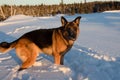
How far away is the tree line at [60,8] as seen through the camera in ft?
123

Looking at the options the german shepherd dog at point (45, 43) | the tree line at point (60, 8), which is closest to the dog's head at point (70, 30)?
the german shepherd dog at point (45, 43)

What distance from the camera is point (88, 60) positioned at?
26.4 feet

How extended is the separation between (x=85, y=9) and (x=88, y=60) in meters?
31.1

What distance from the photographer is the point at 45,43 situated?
7434mm

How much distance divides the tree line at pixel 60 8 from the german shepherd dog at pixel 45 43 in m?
29.8

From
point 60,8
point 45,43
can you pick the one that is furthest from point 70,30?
point 60,8

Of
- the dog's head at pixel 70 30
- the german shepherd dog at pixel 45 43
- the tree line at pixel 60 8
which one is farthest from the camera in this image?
the tree line at pixel 60 8

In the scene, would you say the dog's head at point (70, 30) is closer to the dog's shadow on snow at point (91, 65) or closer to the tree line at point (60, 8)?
the dog's shadow on snow at point (91, 65)

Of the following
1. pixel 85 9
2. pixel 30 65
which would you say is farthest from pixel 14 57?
pixel 85 9

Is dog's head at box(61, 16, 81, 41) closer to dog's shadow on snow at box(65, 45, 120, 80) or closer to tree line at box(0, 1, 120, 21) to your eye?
dog's shadow on snow at box(65, 45, 120, 80)

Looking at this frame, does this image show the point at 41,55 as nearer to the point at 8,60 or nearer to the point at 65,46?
the point at 8,60

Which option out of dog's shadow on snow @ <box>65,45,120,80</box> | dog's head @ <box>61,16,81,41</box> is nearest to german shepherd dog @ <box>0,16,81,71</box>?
dog's head @ <box>61,16,81,41</box>

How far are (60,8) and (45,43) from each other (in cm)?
3336

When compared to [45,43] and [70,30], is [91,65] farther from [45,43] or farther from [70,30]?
[45,43]
